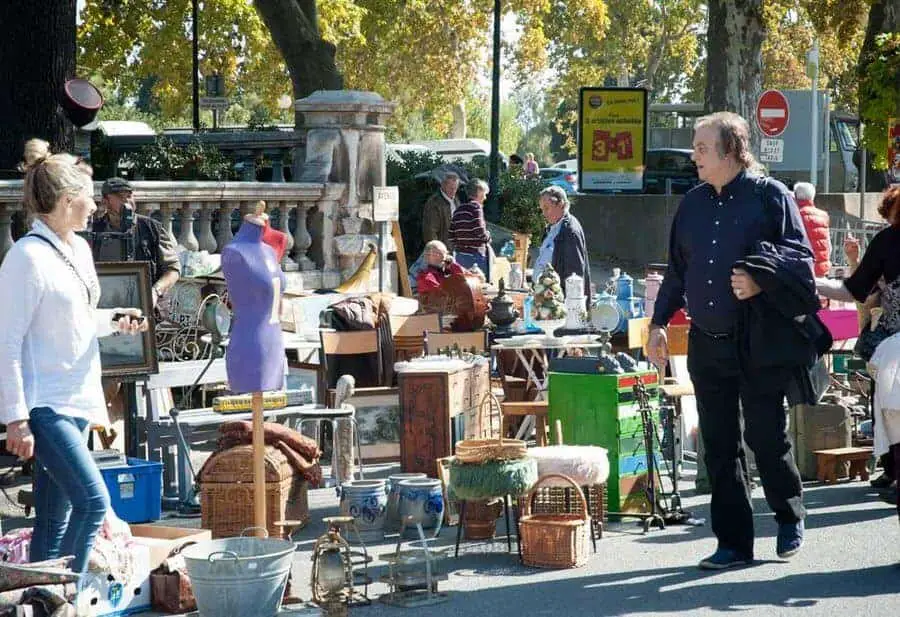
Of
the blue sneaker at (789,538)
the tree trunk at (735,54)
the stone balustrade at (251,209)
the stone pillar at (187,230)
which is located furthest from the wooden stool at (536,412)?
the tree trunk at (735,54)

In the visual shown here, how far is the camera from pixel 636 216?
28.3m

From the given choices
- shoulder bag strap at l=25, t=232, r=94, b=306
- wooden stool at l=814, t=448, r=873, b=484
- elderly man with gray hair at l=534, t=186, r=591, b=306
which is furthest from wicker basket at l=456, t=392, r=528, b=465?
elderly man with gray hair at l=534, t=186, r=591, b=306

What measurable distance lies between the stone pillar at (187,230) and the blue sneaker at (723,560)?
7849 mm

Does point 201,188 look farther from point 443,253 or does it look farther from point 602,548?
point 602,548

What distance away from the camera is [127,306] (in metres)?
9.52

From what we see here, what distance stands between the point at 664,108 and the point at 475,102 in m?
19.1

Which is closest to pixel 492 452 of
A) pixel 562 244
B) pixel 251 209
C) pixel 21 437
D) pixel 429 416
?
pixel 429 416

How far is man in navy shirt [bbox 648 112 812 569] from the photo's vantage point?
7.61m

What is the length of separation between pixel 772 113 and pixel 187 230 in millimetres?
10014

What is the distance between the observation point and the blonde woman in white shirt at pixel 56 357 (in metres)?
6.13

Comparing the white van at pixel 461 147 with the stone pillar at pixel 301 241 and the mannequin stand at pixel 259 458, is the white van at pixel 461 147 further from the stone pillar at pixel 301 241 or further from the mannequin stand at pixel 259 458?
the mannequin stand at pixel 259 458

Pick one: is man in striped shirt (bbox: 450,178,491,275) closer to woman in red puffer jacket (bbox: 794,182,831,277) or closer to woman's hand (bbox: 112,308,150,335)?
woman in red puffer jacket (bbox: 794,182,831,277)

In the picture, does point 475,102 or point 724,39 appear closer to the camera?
point 724,39

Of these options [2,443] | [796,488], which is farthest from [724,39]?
[796,488]
